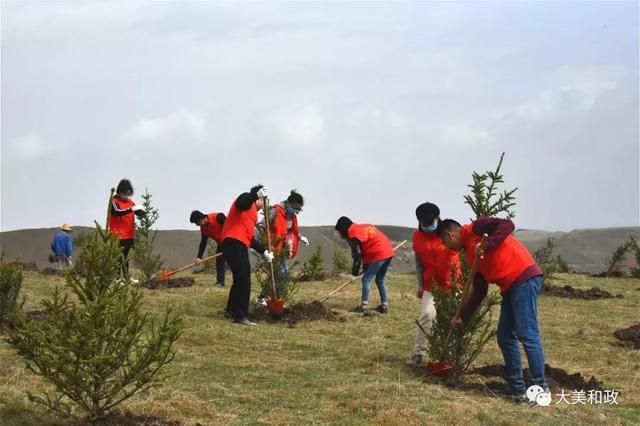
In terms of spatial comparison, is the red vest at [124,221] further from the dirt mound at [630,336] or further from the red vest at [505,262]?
the dirt mound at [630,336]

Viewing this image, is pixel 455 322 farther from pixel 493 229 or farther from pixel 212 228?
pixel 212 228

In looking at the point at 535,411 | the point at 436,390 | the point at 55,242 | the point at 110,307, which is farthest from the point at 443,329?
the point at 55,242

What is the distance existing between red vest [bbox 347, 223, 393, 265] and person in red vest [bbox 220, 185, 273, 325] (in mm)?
1732

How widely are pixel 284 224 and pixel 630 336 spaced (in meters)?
5.16

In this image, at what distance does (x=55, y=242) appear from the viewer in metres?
18.7

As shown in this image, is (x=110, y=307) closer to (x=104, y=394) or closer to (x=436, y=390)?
(x=104, y=394)

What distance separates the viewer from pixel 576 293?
51.0 ft

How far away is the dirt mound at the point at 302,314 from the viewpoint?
11242 mm

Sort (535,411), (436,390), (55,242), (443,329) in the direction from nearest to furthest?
(535,411), (436,390), (443,329), (55,242)

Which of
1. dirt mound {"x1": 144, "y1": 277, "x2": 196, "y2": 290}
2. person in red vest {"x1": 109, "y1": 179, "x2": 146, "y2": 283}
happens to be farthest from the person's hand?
dirt mound {"x1": 144, "y1": 277, "x2": 196, "y2": 290}

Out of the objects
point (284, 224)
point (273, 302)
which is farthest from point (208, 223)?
point (273, 302)

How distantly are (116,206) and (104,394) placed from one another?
6958 millimetres

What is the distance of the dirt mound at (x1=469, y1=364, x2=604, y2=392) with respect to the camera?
769cm

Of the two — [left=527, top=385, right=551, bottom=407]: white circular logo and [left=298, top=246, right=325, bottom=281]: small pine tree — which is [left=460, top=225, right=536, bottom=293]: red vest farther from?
[left=298, top=246, right=325, bottom=281]: small pine tree
